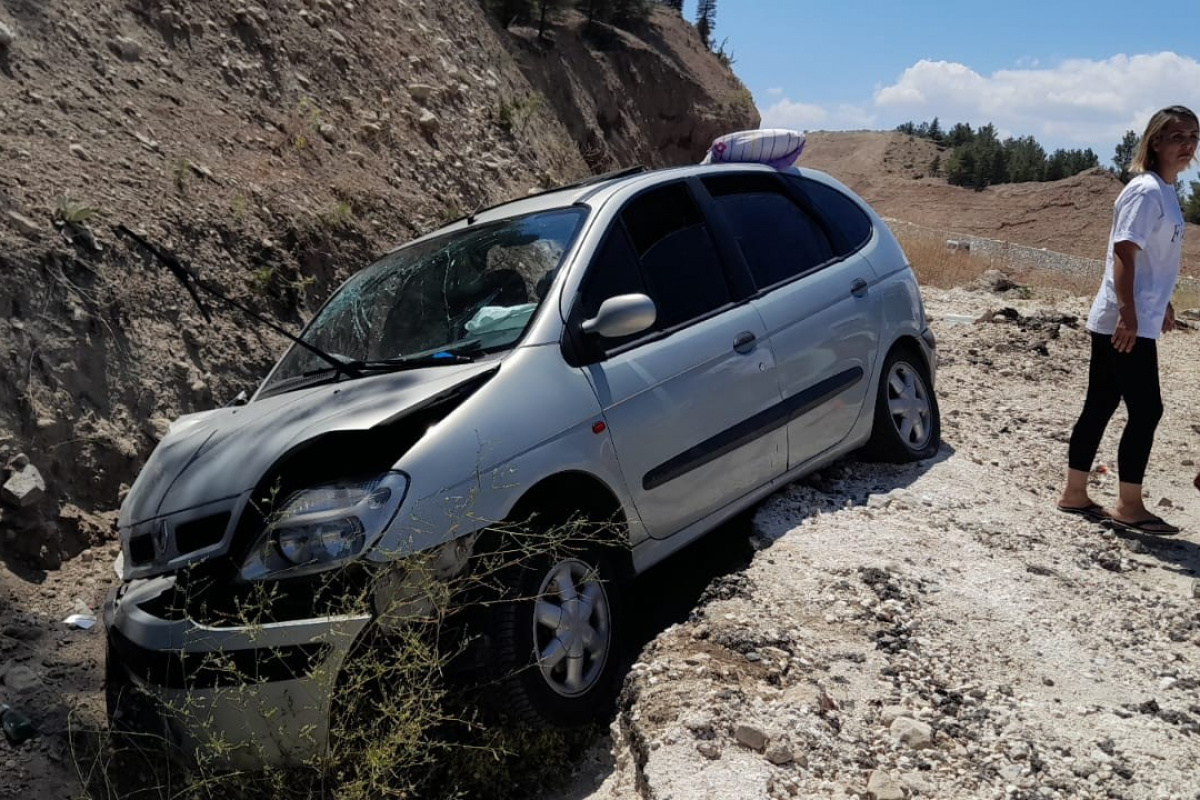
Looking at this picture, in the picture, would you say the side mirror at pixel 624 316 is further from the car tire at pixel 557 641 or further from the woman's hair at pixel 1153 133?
the woman's hair at pixel 1153 133

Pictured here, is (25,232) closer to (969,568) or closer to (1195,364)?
(969,568)

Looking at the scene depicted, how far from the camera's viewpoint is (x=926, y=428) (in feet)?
18.8

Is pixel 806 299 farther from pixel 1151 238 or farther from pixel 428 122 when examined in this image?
pixel 428 122

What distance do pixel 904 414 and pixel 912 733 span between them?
8.81 feet

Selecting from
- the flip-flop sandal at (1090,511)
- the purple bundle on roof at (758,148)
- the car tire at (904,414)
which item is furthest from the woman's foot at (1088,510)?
the purple bundle on roof at (758,148)

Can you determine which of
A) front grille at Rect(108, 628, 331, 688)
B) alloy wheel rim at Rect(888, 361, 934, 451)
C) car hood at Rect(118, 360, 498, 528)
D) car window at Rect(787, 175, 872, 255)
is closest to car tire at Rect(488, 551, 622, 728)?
front grille at Rect(108, 628, 331, 688)

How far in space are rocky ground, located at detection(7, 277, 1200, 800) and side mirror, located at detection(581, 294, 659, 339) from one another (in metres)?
1.11

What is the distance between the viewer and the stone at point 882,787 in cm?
286

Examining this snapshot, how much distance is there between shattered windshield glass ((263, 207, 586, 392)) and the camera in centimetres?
400

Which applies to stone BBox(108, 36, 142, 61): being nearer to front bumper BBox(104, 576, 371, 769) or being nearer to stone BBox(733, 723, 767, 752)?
front bumper BBox(104, 576, 371, 769)

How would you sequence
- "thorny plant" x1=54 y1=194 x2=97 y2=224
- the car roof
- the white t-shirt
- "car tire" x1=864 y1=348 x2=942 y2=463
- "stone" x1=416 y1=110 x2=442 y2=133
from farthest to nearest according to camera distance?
"stone" x1=416 y1=110 x2=442 y2=133
"thorny plant" x1=54 y1=194 x2=97 y2=224
"car tire" x1=864 y1=348 x2=942 y2=463
the white t-shirt
the car roof

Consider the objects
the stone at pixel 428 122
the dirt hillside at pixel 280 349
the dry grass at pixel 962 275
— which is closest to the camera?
the dirt hillside at pixel 280 349

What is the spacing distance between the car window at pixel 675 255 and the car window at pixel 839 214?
1056 millimetres

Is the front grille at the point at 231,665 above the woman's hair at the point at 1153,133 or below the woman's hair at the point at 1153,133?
below
